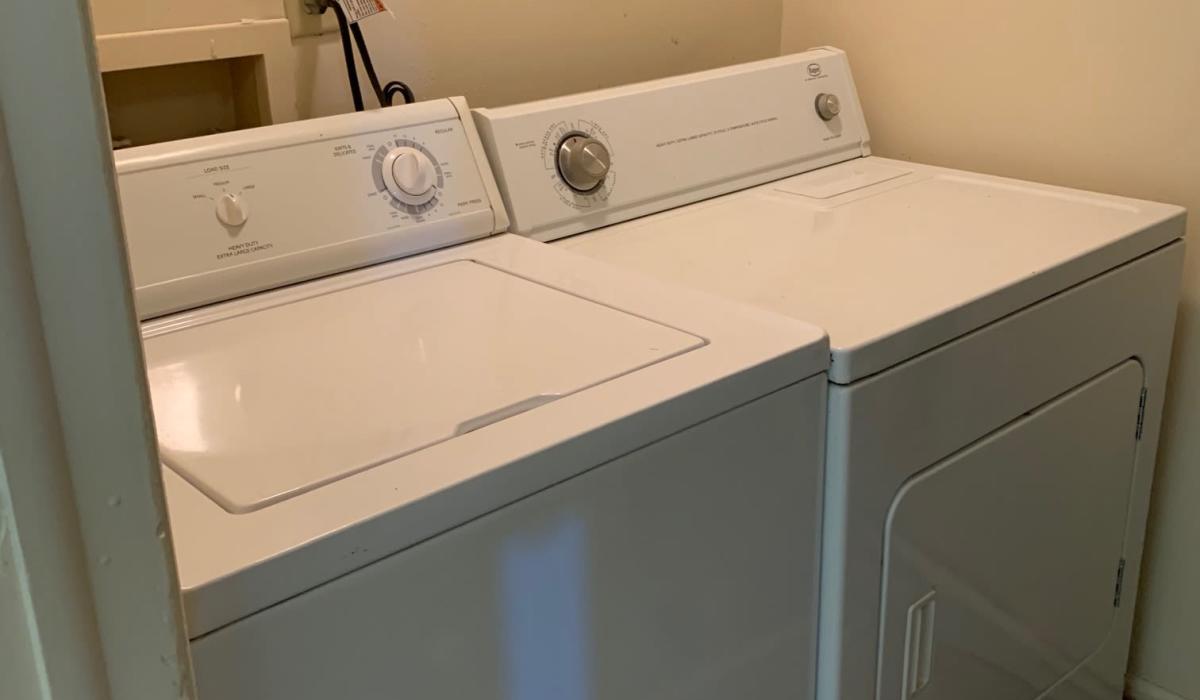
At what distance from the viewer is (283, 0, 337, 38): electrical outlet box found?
132cm

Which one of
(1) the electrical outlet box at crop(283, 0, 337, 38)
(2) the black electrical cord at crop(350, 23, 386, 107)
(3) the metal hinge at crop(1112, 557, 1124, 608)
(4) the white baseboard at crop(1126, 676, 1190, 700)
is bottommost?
(4) the white baseboard at crop(1126, 676, 1190, 700)

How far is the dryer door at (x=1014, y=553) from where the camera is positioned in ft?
3.76

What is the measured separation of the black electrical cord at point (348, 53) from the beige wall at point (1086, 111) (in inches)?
34.3

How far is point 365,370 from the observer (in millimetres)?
928

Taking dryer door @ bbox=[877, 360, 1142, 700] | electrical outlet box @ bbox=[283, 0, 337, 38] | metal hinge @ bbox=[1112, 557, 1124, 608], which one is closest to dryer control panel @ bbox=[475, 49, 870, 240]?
electrical outlet box @ bbox=[283, 0, 337, 38]

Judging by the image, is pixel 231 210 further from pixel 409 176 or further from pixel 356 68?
pixel 356 68

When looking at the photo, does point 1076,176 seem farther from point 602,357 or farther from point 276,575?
point 276,575

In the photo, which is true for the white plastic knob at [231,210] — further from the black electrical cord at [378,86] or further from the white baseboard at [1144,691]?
the white baseboard at [1144,691]

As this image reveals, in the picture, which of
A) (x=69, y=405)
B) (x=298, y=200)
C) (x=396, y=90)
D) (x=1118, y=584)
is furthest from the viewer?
(x=1118, y=584)

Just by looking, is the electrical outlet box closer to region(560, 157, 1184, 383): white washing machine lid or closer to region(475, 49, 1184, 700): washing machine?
region(475, 49, 1184, 700): washing machine

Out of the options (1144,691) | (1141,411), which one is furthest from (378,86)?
(1144,691)

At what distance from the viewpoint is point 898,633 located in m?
1.15

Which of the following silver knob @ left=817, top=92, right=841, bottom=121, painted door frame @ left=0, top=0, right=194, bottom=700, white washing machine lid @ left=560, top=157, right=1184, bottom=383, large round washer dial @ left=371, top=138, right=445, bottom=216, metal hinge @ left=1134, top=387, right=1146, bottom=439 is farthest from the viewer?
silver knob @ left=817, top=92, right=841, bottom=121

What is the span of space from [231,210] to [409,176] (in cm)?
20
